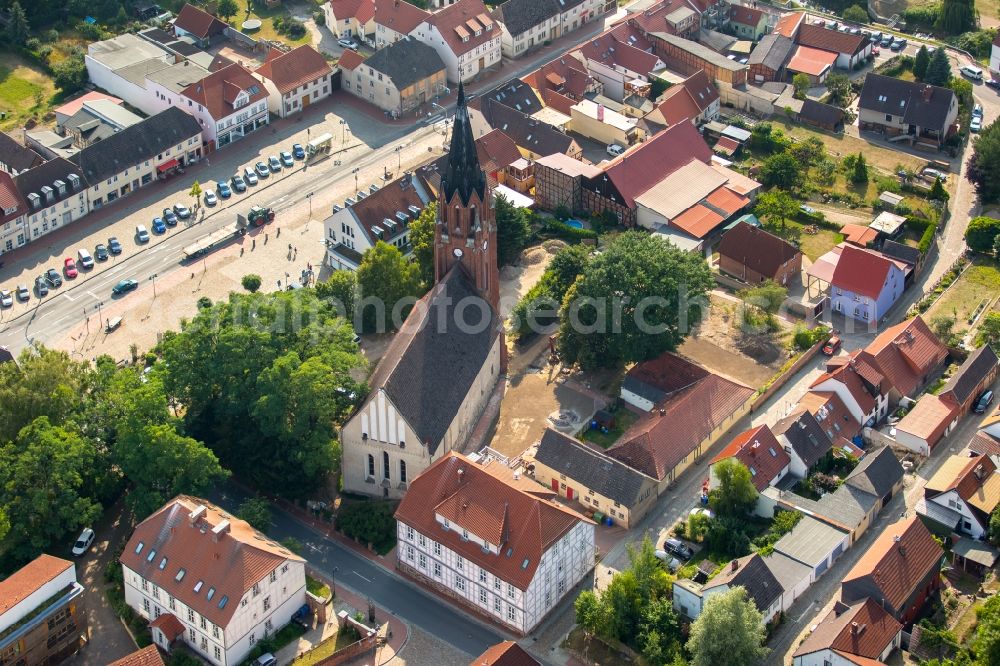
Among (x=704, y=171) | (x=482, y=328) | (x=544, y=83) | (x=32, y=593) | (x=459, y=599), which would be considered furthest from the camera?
(x=544, y=83)

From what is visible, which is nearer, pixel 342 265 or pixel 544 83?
pixel 342 265

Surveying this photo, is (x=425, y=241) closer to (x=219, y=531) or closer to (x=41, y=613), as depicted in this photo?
(x=219, y=531)

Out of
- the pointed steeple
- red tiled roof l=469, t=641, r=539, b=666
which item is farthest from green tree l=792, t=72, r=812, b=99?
red tiled roof l=469, t=641, r=539, b=666

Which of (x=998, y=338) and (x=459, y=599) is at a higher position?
(x=998, y=338)

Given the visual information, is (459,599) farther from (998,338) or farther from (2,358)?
(998,338)

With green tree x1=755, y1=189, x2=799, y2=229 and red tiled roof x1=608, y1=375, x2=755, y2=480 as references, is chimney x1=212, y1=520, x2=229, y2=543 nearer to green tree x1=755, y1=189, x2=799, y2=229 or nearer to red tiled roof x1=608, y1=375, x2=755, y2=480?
red tiled roof x1=608, y1=375, x2=755, y2=480

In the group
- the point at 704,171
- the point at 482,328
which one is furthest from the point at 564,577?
the point at 704,171

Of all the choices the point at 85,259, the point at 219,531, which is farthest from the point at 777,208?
the point at 219,531
